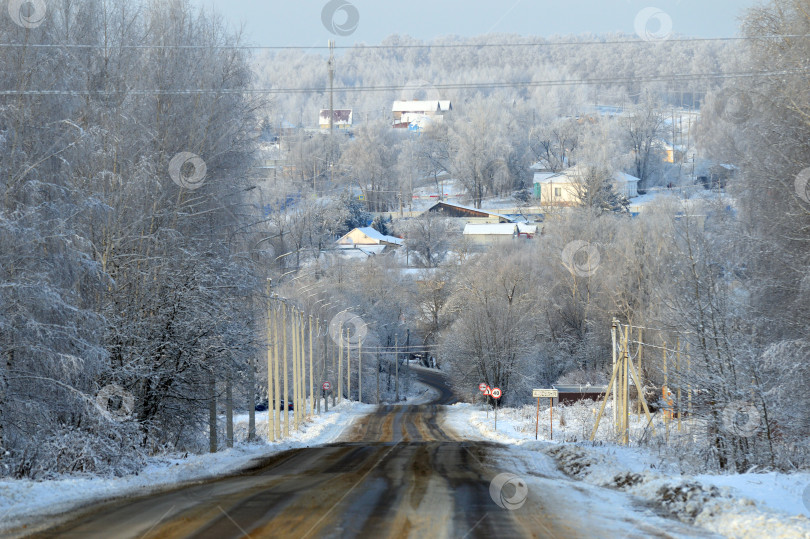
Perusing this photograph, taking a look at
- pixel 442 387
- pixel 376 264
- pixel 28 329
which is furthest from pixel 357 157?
pixel 28 329

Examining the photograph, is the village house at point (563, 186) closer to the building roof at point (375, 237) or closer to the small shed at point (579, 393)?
the building roof at point (375, 237)

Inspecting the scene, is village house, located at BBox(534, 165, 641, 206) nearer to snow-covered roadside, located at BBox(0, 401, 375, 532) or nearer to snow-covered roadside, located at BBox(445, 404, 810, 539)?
snow-covered roadside, located at BBox(0, 401, 375, 532)

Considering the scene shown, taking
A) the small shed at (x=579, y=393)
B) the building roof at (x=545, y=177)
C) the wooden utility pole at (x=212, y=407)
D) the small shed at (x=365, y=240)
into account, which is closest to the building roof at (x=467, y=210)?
the small shed at (x=365, y=240)

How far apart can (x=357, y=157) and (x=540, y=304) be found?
10106 centimetres

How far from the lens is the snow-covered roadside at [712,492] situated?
1009 centimetres

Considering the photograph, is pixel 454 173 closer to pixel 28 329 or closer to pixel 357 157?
pixel 357 157

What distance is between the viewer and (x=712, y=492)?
38.5ft

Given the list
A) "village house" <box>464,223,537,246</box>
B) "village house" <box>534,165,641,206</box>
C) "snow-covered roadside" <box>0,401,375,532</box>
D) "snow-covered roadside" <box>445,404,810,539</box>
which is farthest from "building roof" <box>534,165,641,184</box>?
"snow-covered roadside" <box>445,404,810,539</box>

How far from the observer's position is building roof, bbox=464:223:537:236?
117800 millimetres

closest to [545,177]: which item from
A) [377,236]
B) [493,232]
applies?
[493,232]

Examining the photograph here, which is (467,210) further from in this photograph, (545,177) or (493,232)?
(545,177)

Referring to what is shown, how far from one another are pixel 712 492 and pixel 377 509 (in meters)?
4.79

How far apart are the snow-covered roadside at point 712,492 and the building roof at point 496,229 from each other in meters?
98.2

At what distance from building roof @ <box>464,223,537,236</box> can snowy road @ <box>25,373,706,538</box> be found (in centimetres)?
9984
